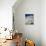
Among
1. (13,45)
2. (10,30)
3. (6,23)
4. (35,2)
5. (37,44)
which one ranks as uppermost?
(35,2)

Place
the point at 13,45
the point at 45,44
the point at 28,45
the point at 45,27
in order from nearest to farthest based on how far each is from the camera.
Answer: the point at 13,45 → the point at 28,45 → the point at 45,27 → the point at 45,44

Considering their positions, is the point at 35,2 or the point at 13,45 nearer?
the point at 13,45

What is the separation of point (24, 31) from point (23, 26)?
23 cm

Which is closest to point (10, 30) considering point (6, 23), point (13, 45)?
point (6, 23)

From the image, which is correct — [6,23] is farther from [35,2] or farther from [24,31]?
[35,2]

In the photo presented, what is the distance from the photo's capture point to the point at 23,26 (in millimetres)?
4957

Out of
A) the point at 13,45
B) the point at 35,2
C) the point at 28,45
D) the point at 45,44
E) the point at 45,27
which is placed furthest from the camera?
the point at 35,2

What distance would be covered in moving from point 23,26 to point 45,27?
1103 millimetres

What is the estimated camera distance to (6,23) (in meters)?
3.99

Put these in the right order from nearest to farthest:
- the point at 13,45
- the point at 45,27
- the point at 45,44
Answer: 1. the point at 13,45
2. the point at 45,27
3. the point at 45,44

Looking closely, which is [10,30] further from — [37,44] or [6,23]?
[37,44]

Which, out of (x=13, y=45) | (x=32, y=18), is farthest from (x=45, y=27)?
(x=13, y=45)

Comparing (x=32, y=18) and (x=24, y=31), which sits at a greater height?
(x=32, y=18)

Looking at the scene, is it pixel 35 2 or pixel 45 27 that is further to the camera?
pixel 35 2
